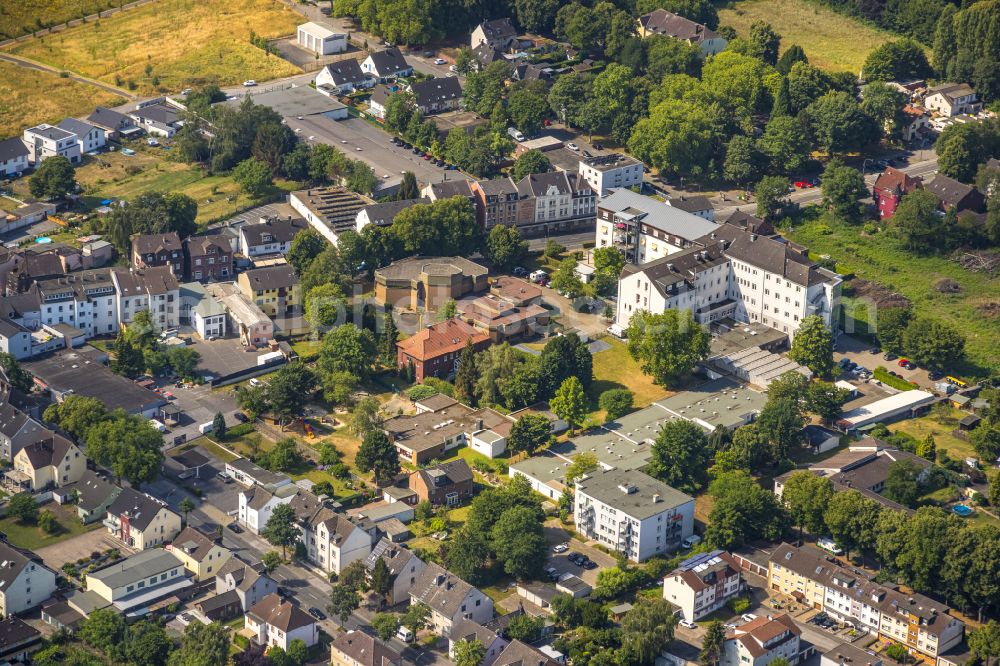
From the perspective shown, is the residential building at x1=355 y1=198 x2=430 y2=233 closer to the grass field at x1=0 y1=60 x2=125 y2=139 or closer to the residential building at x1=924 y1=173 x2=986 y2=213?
the grass field at x1=0 y1=60 x2=125 y2=139

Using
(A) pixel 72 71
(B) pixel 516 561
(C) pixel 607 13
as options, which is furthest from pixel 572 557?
(A) pixel 72 71

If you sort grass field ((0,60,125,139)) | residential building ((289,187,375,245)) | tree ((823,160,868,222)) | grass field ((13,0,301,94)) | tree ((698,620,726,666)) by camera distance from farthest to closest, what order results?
grass field ((13,0,301,94)), grass field ((0,60,125,139)), tree ((823,160,868,222)), residential building ((289,187,375,245)), tree ((698,620,726,666))

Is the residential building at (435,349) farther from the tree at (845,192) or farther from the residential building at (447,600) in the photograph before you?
the tree at (845,192)

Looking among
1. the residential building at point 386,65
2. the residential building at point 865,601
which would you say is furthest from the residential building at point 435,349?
the residential building at point 386,65

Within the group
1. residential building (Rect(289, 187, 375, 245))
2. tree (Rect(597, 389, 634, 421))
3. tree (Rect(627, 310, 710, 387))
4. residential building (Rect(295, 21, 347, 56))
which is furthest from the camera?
residential building (Rect(295, 21, 347, 56))

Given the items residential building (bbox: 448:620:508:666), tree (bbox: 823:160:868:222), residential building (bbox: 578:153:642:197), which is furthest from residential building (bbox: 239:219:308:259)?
residential building (bbox: 448:620:508:666)

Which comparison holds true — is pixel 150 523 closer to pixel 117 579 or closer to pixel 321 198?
pixel 117 579
